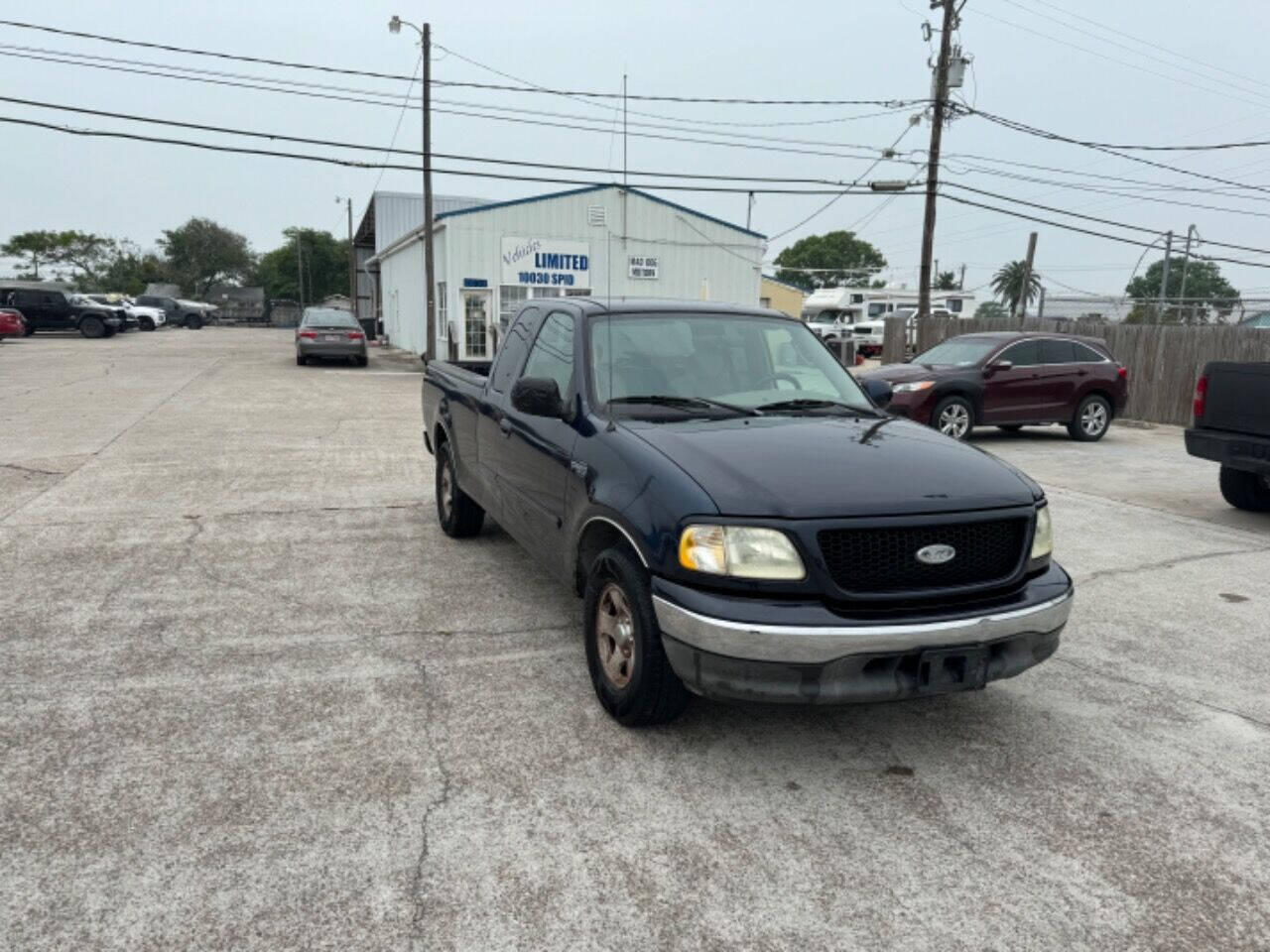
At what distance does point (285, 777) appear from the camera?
10.6 feet

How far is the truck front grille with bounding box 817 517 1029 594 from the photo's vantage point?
3107 mm

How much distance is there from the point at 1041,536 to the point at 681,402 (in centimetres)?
165

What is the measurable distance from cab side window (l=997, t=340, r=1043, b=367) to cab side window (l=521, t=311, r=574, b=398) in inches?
376

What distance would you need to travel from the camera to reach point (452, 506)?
21.5ft

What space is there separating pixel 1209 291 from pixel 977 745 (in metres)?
95.5

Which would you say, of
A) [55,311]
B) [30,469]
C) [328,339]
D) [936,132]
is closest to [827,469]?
[30,469]

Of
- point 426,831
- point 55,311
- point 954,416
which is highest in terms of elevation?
point 55,311

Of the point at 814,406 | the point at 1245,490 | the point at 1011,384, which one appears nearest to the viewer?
the point at 814,406

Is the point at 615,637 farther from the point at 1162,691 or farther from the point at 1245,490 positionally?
the point at 1245,490

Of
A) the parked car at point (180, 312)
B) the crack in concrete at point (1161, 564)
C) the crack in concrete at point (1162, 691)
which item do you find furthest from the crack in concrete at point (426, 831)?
the parked car at point (180, 312)

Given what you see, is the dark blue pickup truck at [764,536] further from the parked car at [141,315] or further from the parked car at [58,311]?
the parked car at [141,315]

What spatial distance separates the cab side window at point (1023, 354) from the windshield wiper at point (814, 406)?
9283 mm

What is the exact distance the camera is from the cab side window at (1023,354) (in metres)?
12.8

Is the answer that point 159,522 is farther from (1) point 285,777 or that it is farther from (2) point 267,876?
(2) point 267,876
